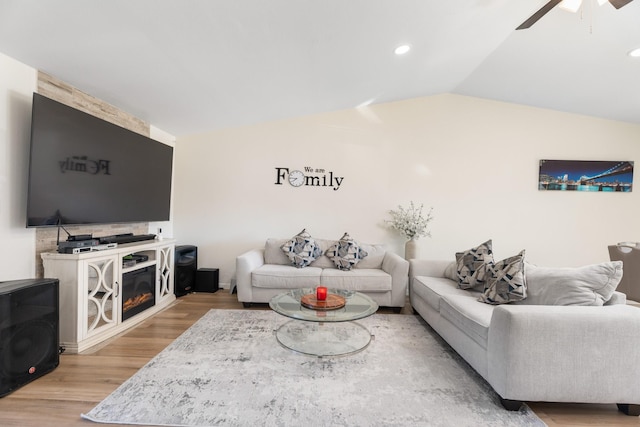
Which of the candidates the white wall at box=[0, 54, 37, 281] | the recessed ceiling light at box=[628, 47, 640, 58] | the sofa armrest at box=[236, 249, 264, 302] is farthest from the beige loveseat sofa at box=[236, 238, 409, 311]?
the recessed ceiling light at box=[628, 47, 640, 58]

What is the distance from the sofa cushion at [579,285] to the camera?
198 cm

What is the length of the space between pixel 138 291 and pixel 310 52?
9.46 feet

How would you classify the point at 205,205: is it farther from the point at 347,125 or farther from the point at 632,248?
the point at 632,248

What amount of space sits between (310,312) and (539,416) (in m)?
1.52

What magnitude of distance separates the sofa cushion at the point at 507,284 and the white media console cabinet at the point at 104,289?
3.21 m

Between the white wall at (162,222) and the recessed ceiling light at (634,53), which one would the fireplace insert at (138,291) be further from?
the recessed ceiling light at (634,53)

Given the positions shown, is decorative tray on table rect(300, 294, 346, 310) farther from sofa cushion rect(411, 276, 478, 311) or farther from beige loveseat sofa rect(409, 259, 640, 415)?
beige loveseat sofa rect(409, 259, 640, 415)

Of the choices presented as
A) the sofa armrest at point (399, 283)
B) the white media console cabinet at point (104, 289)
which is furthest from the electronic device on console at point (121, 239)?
the sofa armrest at point (399, 283)

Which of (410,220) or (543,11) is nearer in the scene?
(543,11)

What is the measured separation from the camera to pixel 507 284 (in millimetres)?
2395

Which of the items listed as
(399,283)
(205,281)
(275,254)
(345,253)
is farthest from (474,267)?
(205,281)

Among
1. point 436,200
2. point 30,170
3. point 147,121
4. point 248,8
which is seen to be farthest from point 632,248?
point 147,121

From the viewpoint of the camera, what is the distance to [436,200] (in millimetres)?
4359

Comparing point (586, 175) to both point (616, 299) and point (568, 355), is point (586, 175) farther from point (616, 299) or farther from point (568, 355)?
point (568, 355)
